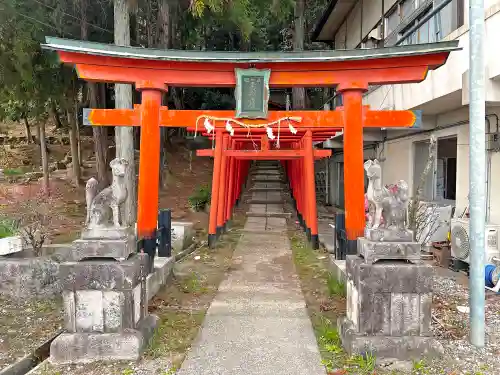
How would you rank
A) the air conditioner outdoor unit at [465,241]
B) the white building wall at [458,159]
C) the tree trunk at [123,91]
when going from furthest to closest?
the tree trunk at [123,91], the white building wall at [458,159], the air conditioner outdoor unit at [465,241]

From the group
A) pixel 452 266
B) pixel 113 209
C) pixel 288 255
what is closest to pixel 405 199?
pixel 113 209

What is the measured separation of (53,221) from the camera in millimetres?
12031

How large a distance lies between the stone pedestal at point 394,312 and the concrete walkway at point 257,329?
62cm

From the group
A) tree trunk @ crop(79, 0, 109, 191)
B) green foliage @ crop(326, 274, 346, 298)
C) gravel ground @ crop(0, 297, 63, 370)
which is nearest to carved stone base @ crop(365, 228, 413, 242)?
green foliage @ crop(326, 274, 346, 298)

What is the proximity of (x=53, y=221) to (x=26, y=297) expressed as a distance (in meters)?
6.21

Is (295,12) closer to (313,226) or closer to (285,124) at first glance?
(313,226)

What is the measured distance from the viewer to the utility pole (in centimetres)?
427

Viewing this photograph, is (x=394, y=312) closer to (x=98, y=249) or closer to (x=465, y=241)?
(x=98, y=249)

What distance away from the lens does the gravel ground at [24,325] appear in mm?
4516

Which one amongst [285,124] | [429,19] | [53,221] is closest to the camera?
[285,124]

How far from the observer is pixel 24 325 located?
5316mm

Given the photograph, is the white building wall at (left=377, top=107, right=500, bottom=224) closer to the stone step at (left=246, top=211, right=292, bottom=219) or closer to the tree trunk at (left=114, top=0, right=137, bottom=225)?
the stone step at (left=246, top=211, right=292, bottom=219)

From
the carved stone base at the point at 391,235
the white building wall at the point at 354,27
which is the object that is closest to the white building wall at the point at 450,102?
the white building wall at the point at 354,27

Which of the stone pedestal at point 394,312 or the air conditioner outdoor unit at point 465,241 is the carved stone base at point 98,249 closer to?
the stone pedestal at point 394,312
